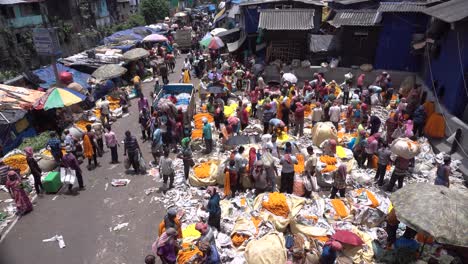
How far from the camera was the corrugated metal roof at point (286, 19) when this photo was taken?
816 inches

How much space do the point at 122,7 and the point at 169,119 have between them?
38881 mm

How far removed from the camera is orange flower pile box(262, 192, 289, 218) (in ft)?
27.9

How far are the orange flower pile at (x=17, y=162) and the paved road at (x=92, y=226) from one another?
7.17 ft

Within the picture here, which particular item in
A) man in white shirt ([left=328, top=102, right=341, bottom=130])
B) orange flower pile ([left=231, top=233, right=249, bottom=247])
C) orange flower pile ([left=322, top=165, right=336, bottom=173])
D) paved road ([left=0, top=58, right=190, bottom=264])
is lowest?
paved road ([left=0, top=58, right=190, bottom=264])

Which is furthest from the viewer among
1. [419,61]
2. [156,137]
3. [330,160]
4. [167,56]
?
[167,56]

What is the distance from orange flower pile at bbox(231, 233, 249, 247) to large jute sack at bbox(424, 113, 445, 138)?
8986 millimetres

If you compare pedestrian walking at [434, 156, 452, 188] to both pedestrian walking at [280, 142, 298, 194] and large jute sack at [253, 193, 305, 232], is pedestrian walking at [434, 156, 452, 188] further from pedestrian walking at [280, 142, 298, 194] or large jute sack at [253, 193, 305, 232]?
pedestrian walking at [280, 142, 298, 194]

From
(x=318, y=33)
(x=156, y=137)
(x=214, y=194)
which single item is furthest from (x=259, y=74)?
(x=214, y=194)

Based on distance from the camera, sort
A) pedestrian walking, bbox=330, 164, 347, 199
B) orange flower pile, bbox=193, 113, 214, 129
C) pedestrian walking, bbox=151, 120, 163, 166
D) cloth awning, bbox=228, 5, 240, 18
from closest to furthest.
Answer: pedestrian walking, bbox=330, 164, 347, 199, pedestrian walking, bbox=151, 120, 163, 166, orange flower pile, bbox=193, 113, 214, 129, cloth awning, bbox=228, 5, 240, 18

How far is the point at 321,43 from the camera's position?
2098cm

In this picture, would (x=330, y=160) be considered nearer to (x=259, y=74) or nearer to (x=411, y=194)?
(x=411, y=194)

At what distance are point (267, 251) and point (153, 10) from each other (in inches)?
1720

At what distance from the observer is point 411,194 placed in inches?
265

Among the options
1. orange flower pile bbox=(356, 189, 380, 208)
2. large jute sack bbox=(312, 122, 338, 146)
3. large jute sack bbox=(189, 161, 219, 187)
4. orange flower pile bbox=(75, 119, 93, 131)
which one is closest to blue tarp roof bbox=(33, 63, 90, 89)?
orange flower pile bbox=(75, 119, 93, 131)
